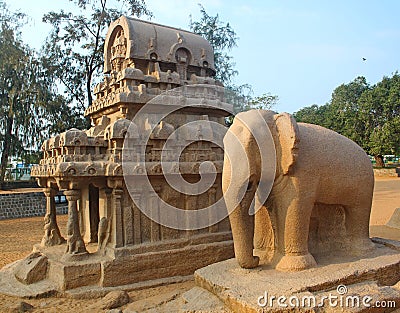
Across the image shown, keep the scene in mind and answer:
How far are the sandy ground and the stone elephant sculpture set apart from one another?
218cm

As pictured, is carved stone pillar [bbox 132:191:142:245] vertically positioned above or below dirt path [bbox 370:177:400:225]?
above

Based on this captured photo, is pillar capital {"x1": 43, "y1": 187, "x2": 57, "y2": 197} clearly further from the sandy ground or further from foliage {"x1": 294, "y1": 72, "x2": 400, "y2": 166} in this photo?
foliage {"x1": 294, "y1": 72, "x2": 400, "y2": 166}

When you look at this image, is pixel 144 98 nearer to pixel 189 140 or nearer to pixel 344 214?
pixel 189 140

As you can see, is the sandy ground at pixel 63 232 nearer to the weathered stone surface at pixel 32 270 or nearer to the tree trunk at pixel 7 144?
the weathered stone surface at pixel 32 270

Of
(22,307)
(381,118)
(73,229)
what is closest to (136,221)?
(73,229)

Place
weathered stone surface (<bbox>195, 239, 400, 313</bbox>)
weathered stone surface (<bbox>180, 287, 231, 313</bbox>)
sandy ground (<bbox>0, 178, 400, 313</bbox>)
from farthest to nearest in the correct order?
sandy ground (<bbox>0, 178, 400, 313</bbox>), weathered stone surface (<bbox>180, 287, 231, 313</bbox>), weathered stone surface (<bbox>195, 239, 400, 313</bbox>)

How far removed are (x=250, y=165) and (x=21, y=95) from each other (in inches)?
660

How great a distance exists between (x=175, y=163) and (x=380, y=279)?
399 centimetres

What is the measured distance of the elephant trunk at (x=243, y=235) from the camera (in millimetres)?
4324

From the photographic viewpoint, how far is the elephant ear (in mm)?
4355

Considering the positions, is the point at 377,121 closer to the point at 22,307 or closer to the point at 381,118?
the point at 381,118

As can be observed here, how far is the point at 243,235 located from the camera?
434 centimetres

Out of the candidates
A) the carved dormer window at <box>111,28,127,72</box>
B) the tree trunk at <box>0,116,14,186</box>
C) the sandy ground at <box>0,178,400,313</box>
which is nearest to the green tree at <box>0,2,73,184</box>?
the tree trunk at <box>0,116,14,186</box>

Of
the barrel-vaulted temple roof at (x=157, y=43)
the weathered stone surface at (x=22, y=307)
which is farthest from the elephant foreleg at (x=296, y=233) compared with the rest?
the barrel-vaulted temple roof at (x=157, y=43)
